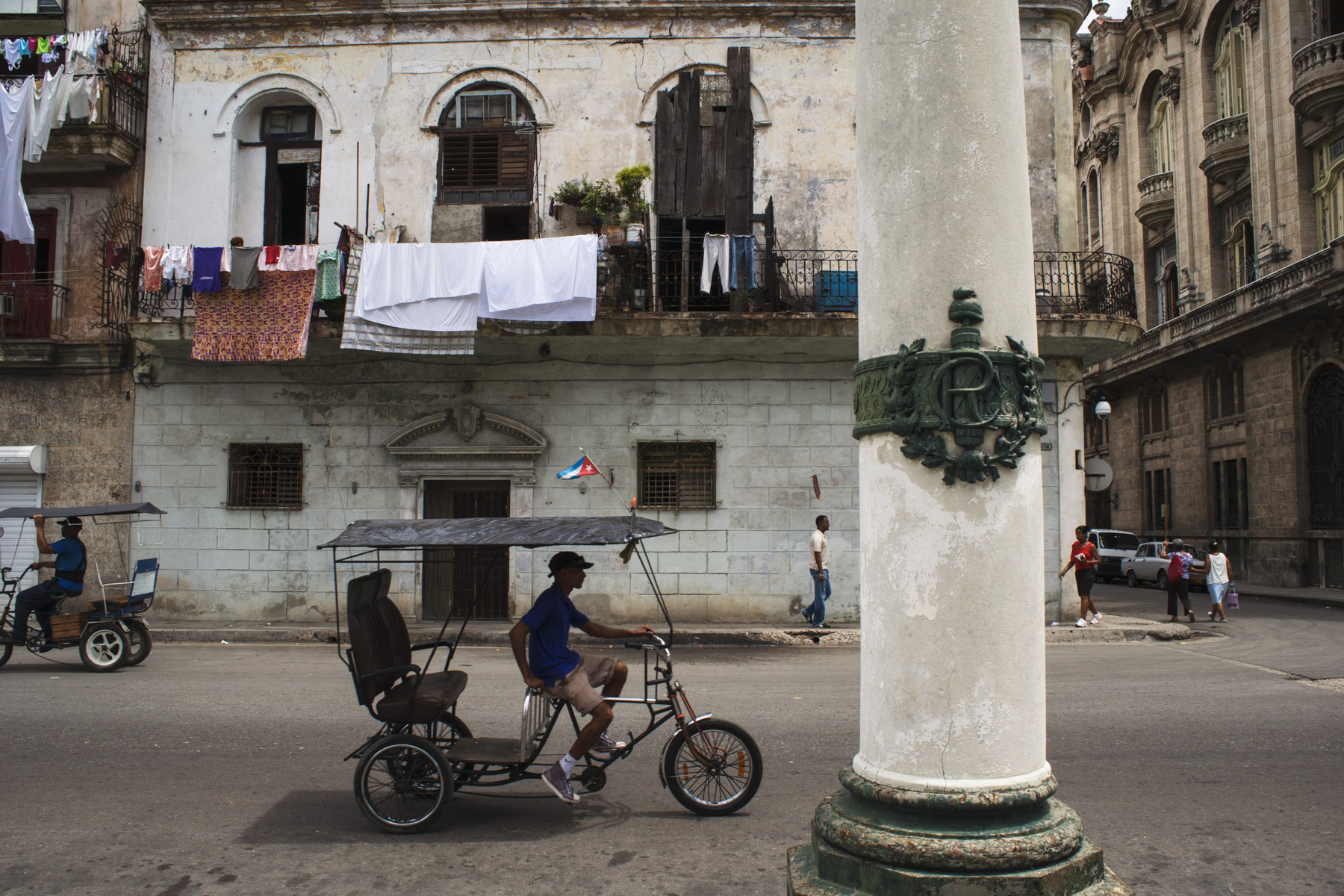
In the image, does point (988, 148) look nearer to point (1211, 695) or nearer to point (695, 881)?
point (695, 881)

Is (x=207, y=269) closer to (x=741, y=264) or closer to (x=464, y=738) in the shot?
(x=741, y=264)

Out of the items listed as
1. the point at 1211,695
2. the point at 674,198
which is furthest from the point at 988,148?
the point at 674,198

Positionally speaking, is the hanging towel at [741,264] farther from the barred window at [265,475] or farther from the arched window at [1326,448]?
the arched window at [1326,448]

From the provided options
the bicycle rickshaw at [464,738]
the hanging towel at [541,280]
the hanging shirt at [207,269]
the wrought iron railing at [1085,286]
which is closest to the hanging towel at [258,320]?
the hanging shirt at [207,269]

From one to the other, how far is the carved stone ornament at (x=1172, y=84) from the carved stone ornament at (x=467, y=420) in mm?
29089

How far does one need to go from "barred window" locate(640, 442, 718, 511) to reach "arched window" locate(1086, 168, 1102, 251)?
104ft

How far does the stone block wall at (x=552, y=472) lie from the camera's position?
15180 mm

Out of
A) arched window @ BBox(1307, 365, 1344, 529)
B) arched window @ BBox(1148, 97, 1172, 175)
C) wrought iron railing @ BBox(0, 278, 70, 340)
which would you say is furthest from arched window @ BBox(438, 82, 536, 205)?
arched window @ BBox(1148, 97, 1172, 175)

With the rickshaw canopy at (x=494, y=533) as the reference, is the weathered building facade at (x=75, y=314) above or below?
above

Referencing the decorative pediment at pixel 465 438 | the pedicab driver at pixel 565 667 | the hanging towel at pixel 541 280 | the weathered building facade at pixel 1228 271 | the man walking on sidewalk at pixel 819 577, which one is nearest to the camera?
the pedicab driver at pixel 565 667

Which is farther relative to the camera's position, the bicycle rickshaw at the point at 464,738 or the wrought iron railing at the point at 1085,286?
the wrought iron railing at the point at 1085,286

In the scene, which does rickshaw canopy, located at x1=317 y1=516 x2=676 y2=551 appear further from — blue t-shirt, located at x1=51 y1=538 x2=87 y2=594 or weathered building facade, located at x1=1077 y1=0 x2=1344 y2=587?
weathered building facade, located at x1=1077 y1=0 x2=1344 y2=587

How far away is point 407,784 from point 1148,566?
1029 inches

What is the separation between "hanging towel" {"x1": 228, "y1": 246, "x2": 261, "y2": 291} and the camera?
14.5 m
